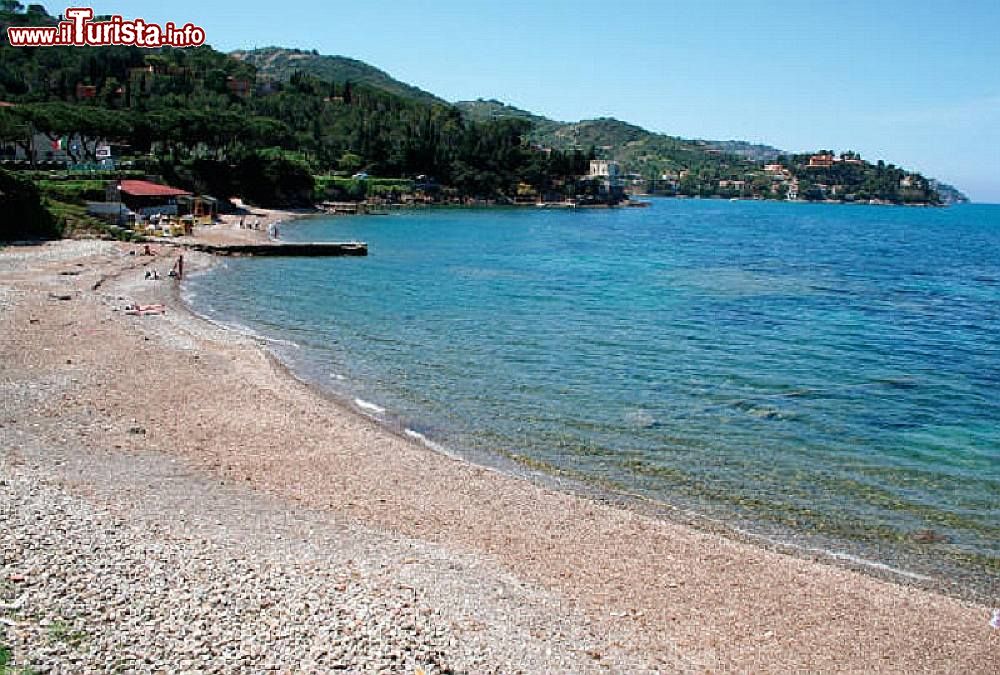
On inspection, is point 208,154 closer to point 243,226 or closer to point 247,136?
point 247,136

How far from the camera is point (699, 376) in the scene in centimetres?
2766

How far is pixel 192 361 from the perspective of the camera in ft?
84.0

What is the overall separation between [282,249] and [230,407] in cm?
4280

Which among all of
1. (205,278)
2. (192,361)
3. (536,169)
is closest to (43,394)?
(192,361)

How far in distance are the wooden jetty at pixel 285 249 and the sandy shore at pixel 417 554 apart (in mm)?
39070

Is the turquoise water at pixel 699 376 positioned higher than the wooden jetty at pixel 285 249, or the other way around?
the turquoise water at pixel 699 376

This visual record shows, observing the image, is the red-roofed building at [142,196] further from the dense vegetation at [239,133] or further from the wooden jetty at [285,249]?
the dense vegetation at [239,133]

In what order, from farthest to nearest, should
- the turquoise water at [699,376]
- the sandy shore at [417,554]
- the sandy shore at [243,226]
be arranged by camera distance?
the sandy shore at [243,226] < the turquoise water at [699,376] < the sandy shore at [417,554]

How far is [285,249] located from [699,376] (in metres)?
41.4

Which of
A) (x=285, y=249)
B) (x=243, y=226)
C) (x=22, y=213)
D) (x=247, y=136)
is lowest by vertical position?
(x=243, y=226)

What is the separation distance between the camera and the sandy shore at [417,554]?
32.5ft

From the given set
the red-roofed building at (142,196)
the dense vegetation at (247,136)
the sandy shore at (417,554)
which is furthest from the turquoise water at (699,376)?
the dense vegetation at (247,136)

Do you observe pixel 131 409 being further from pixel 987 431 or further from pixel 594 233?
pixel 594 233

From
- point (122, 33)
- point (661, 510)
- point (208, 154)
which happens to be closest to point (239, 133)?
point (208, 154)
